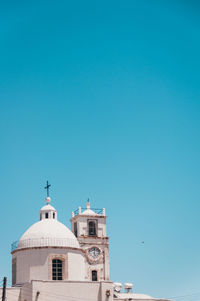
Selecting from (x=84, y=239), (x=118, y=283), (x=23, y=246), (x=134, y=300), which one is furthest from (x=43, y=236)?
(x=84, y=239)

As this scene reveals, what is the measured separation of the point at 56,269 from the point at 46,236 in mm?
2983

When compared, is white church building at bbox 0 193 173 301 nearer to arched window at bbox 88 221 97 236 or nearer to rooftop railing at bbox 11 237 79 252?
rooftop railing at bbox 11 237 79 252

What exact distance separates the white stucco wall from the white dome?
0.52 metres

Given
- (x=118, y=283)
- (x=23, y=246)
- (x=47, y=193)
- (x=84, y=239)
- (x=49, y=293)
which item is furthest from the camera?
(x=84, y=239)

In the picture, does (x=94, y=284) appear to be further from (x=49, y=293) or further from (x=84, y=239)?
(x=84, y=239)

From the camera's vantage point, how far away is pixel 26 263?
5100 cm

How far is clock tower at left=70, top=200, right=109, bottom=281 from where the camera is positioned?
74.6 metres

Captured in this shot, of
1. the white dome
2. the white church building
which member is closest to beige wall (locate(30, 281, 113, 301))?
the white church building

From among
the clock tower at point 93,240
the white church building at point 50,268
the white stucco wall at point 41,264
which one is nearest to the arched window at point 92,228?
the clock tower at point 93,240

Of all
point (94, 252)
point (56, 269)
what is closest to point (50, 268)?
point (56, 269)

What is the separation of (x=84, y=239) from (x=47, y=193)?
63.3 ft

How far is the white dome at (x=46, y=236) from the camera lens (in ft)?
169

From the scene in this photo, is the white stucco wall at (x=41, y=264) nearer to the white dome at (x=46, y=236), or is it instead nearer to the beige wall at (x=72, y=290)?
the white dome at (x=46, y=236)

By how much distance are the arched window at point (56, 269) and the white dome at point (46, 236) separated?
4.62 feet
